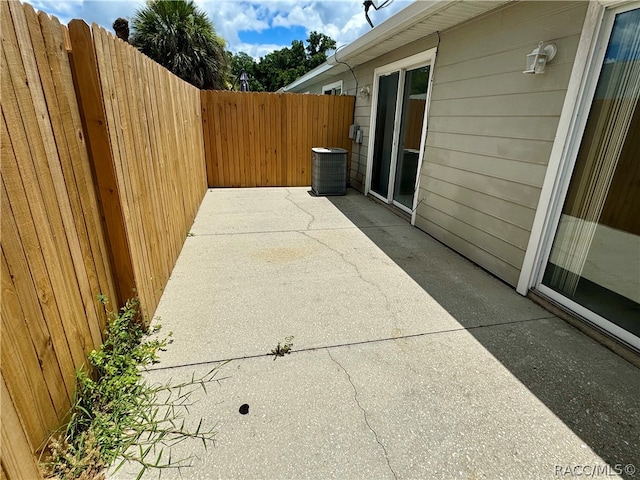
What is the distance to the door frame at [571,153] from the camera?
2.29m

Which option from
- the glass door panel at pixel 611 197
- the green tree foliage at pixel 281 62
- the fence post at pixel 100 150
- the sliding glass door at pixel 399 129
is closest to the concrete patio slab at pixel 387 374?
the glass door panel at pixel 611 197

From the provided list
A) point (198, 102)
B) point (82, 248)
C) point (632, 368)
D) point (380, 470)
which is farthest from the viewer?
point (198, 102)

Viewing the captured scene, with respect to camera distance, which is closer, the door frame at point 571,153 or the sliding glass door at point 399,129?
the door frame at point 571,153

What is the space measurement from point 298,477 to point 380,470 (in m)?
0.36

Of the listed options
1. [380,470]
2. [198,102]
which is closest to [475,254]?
[380,470]

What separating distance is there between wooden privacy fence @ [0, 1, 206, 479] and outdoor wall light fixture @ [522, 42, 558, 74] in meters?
3.05

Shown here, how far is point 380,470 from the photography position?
1.43 meters

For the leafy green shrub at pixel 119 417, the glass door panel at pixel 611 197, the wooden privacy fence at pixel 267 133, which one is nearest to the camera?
the leafy green shrub at pixel 119 417

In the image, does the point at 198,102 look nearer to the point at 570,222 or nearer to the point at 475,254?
the point at 475,254

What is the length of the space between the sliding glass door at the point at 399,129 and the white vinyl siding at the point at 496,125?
50 cm

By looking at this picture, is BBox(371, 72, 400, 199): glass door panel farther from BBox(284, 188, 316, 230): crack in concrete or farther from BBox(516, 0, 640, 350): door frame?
BBox(516, 0, 640, 350): door frame

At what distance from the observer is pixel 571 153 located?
8.35 ft

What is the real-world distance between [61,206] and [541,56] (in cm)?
340

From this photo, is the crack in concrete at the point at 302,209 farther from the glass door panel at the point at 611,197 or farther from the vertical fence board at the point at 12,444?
the vertical fence board at the point at 12,444
